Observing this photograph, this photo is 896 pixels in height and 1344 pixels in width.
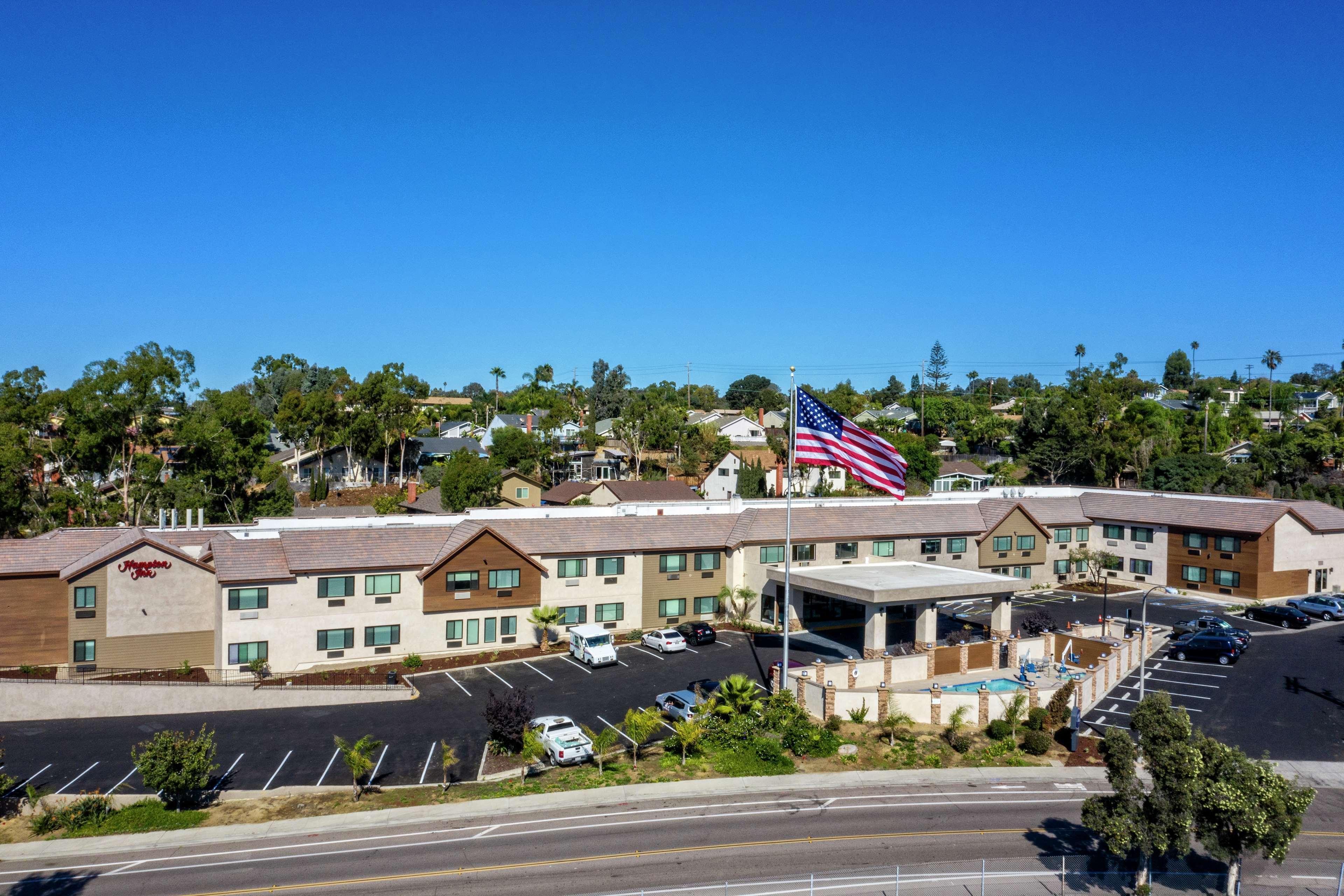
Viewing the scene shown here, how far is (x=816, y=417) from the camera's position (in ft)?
125

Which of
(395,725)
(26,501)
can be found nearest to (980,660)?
(395,725)

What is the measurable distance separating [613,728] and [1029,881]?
658 inches

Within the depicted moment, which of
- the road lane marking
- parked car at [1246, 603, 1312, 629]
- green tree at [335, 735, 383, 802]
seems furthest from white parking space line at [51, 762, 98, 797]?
parked car at [1246, 603, 1312, 629]

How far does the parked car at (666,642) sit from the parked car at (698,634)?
58cm

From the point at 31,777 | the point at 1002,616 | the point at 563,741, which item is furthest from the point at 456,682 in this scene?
the point at 1002,616

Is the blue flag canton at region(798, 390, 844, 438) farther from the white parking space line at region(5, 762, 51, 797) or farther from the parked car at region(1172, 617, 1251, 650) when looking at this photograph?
the white parking space line at region(5, 762, 51, 797)

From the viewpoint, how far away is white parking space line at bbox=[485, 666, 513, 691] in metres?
45.0

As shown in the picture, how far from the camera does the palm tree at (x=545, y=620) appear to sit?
51750mm

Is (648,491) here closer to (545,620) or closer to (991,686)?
(545,620)

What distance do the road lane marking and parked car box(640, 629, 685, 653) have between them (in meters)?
11.7

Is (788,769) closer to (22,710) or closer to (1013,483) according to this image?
(22,710)

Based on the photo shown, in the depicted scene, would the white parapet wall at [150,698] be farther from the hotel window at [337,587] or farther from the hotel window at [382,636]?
the hotel window at [337,587]

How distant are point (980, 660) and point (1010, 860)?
21910 mm

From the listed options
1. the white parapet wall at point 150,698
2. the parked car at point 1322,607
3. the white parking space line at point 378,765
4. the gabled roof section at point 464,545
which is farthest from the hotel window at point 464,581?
the parked car at point 1322,607
